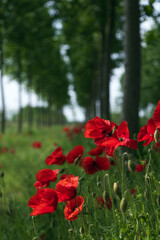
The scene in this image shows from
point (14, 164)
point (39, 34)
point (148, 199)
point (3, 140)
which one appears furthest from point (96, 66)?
point (148, 199)

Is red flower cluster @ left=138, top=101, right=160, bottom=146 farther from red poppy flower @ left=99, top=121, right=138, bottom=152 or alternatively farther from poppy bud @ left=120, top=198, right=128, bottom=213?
poppy bud @ left=120, top=198, right=128, bottom=213

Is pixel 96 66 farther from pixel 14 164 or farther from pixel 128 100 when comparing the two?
pixel 128 100

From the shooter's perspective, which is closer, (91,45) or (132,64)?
(132,64)

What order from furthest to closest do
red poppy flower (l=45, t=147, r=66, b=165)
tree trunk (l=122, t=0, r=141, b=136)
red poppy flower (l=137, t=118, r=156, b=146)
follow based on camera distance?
tree trunk (l=122, t=0, r=141, b=136) → red poppy flower (l=45, t=147, r=66, b=165) → red poppy flower (l=137, t=118, r=156, b=146)

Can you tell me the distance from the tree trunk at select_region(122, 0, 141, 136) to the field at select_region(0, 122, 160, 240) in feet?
2.31

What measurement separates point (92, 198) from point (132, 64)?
242 cm

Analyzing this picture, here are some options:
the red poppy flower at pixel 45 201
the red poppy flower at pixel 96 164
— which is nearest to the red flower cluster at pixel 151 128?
the red poppy flower at pixel 96 164

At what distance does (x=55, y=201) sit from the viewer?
122 cm

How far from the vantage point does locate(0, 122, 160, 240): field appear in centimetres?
117

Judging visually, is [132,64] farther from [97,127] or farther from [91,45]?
[91,45]

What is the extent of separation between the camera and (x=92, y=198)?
1653 mm

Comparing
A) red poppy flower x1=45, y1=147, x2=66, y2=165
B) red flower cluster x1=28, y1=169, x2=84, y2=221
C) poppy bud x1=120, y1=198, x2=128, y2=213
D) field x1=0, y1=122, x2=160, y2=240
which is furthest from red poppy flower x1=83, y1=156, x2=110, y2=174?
poppy bud x1=120, y1=198, x2=128, y2=213

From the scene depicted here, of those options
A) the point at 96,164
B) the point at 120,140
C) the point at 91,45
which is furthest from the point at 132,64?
the point at 91,45

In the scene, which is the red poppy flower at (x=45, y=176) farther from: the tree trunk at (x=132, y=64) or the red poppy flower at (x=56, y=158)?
the tree trunk at (x=132, y=64)
